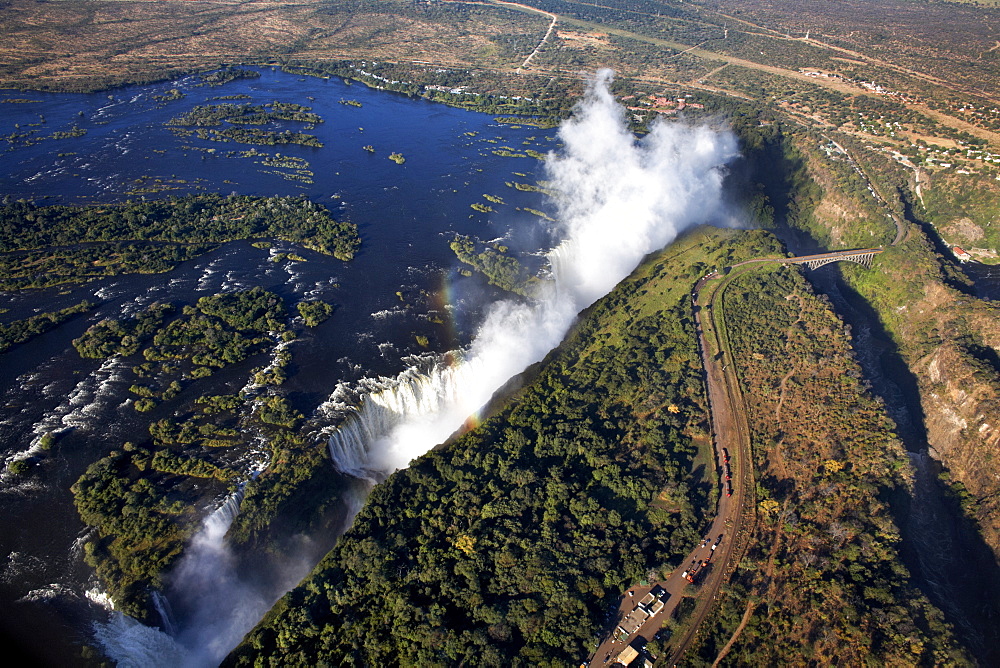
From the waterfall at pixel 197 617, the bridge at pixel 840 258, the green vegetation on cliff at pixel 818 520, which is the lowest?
the waterfall at pixel 197 617

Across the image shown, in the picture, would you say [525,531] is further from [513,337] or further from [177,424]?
[177,424]

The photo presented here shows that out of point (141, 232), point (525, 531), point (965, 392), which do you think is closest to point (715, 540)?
point (525, 531)

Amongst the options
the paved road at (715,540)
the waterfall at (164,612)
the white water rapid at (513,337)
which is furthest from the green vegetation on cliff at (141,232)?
the paved road at (715,540)

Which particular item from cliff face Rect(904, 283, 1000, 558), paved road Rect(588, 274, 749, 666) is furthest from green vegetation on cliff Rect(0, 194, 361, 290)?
cliff face Rect(904, 283, 1000, 558)

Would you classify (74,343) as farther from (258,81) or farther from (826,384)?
(258,81)

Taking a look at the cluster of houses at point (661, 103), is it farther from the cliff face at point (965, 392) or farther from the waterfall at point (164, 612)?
the waterfall at point (164, 612)

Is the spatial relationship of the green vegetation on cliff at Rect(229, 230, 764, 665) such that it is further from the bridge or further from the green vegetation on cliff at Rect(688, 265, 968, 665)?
the bridge
